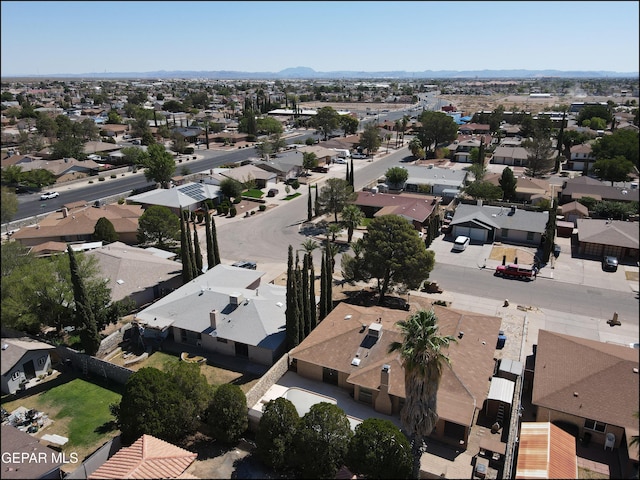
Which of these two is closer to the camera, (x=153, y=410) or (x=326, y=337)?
(x=153, y=410)

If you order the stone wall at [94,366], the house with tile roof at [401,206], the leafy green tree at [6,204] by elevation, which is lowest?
the stone wall at [94,366]

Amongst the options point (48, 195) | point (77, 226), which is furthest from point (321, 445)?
point (48, 195)

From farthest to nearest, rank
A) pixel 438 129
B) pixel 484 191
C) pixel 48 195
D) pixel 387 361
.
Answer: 1. pixel 438 129
2. pixel 48 195
3. pixel 484 191
4. pixel 387 361

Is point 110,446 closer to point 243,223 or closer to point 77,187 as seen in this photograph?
point 243,223

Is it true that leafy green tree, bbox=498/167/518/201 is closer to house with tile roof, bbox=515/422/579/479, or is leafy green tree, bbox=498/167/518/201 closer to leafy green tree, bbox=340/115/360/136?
house with tile roof, bbox=515/422/579/479

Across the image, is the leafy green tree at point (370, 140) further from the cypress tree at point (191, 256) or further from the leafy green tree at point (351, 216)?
the cypress tree at point (191, 256)

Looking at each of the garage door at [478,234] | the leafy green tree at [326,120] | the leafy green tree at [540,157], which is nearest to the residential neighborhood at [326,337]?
the garage door at [478,234]

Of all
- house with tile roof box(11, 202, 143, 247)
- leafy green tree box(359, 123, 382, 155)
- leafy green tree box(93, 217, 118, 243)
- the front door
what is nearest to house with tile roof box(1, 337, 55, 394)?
the front door

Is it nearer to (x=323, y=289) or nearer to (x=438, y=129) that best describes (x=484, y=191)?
(x=323, y=289)
